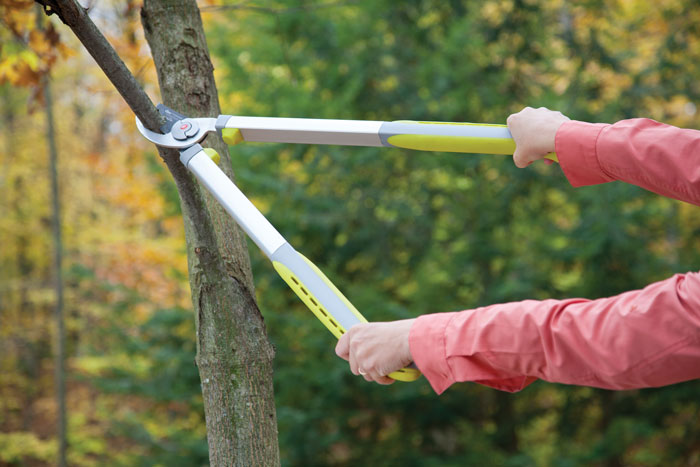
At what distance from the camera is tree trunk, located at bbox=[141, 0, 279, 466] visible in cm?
156

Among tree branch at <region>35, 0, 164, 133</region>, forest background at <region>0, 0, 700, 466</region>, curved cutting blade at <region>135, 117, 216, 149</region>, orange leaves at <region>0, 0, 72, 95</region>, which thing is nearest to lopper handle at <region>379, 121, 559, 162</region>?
curved cutting blade at <region>135, 117, 216, 149</region>

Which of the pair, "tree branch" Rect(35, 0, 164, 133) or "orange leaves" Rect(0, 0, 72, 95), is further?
"orange leaves" Rect(0, 0, 72, 95)

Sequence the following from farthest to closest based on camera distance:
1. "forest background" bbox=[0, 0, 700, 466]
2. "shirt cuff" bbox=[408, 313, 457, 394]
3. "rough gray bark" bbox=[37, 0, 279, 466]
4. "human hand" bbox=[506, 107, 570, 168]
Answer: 1. "forest background" bbox=[0, 0, 700, 466]
2. "rough gray bark" bbox=[37, 0, 279, 466]
3. "human hand" bbox=[506, 107, 570, 168]
4. "shirt cuff" bbox=[408, 313, 457, 394]

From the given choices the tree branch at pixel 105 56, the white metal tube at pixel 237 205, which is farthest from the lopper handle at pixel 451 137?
the tree branch at pixel 105 56

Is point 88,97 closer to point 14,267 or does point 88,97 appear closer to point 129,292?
point 14,267

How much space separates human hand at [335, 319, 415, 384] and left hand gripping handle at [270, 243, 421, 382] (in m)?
0.07

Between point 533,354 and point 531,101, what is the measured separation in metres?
4.47

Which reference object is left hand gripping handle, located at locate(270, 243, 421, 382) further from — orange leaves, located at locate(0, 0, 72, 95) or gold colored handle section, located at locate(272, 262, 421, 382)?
orange leaves, located at locate(0, 0, 72, 95)

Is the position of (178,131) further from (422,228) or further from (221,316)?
(422,228)

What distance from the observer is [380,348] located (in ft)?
3.78

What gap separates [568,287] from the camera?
5070 millimetres

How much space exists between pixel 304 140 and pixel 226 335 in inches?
22.5

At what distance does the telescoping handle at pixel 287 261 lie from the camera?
1.27 metres

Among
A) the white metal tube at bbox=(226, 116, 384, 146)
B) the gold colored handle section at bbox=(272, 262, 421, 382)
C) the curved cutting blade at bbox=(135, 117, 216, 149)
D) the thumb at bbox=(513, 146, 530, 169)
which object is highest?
the curved cutting blade at bbox=(135, 117, 216, 149)
